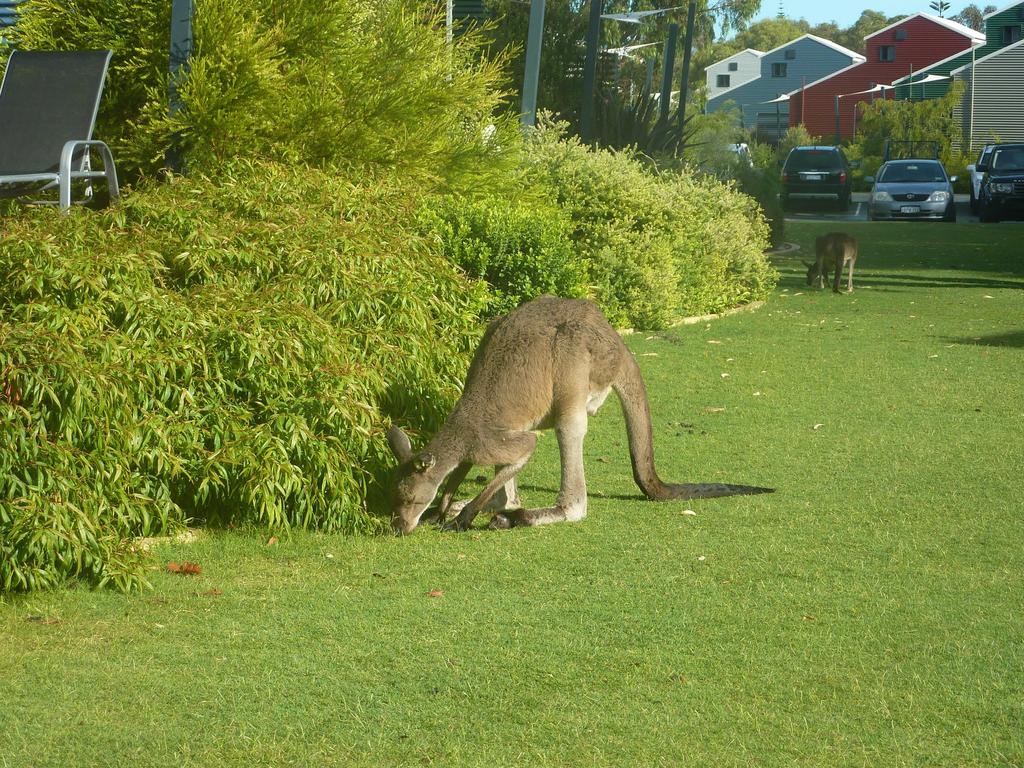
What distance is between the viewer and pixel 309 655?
15.9 feet

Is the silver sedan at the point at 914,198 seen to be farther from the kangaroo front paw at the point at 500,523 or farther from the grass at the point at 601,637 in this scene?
the kangaroo front paw at the point at 500,523

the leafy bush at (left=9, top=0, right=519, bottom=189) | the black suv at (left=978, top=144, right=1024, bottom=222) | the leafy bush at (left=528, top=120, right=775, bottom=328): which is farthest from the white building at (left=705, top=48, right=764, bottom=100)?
the leafy bush at (left=9, top=0, right=519, bottom=189)

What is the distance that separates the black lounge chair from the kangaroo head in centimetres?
429

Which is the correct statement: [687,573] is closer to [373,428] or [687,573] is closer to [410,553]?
[410,553]

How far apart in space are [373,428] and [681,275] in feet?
31.0

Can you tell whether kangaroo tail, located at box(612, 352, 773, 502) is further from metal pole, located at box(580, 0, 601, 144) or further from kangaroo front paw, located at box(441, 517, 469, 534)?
metal pole, located at box(580, 0, 601, 144)

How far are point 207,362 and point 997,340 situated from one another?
995cm

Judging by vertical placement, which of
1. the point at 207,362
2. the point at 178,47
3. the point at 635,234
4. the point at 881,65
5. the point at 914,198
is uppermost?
the point at 881,65

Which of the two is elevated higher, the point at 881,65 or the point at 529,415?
the point at 881,65

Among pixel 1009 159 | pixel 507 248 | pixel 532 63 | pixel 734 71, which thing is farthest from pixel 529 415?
pixel 734 71

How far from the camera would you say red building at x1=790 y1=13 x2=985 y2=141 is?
263ft

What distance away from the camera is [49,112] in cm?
998

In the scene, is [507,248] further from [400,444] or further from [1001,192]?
[1001,192]

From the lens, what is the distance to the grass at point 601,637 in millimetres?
4109
